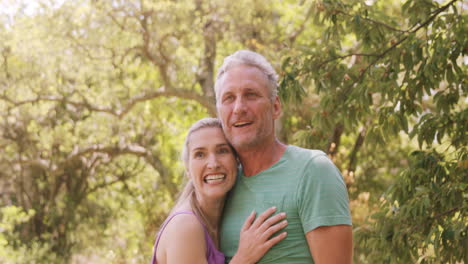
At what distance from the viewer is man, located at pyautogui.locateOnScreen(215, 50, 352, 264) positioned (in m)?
1.98

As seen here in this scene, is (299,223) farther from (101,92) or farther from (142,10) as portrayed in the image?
(101,92)

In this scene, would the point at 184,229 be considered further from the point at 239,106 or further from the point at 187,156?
the point at 239,106

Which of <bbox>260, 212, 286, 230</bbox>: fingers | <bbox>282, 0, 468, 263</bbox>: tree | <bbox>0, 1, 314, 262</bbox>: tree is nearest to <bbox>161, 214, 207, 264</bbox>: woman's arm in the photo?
<bbox>260, 212, 286, 230</bbox>: fingers

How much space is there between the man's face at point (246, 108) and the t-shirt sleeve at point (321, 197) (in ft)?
0.91

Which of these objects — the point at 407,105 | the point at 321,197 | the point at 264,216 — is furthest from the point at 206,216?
the point at 407,105

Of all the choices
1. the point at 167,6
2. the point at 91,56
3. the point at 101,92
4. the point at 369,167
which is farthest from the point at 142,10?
the point at 369,167

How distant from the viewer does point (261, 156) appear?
230cm

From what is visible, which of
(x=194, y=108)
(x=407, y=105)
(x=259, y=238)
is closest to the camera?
(x=259, y=238)

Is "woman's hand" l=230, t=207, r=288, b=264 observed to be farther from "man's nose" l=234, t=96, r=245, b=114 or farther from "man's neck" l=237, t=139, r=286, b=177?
"man's nose" l=234, t=96, r=245, b=114

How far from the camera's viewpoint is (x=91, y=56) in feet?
36.8

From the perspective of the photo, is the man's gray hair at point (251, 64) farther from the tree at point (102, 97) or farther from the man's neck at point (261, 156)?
the tree at point (102, 97)

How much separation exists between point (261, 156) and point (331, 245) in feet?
1.63

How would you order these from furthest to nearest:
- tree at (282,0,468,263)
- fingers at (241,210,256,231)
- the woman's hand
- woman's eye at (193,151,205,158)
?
tree at (282,0,468,263) → woman's eye at (193,151,205,158) → fingers at (241,210,256,231) → the woman's hand

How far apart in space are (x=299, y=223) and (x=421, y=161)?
1.85 meters
